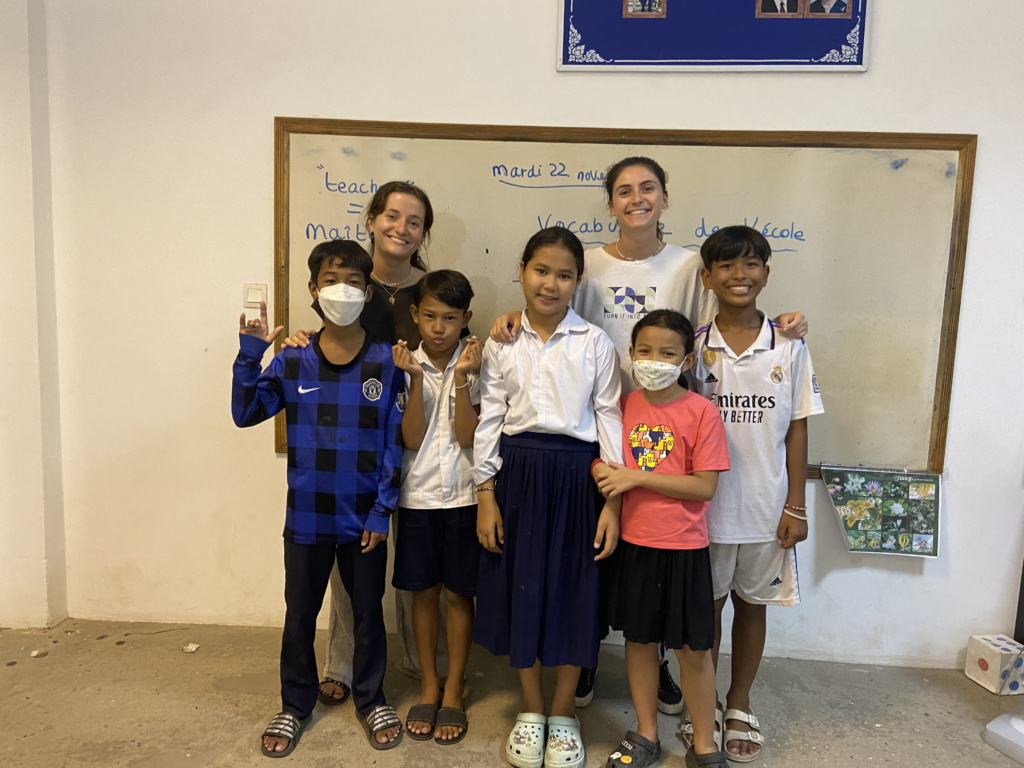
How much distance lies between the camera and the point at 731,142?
2.06 metres

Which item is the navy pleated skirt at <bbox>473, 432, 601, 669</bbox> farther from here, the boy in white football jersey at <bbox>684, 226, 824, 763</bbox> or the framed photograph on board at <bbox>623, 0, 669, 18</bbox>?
the framed photograph on board at <bbox>623, 0, 669, 18</bbox>

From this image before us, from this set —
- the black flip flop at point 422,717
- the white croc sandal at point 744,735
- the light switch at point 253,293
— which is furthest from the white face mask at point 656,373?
the light switch at point 253,293

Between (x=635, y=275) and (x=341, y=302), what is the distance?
0.83 metres

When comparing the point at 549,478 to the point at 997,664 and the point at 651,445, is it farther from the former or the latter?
the point at 997,664

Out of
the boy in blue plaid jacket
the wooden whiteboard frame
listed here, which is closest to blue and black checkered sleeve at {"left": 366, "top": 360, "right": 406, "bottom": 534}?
the boy in blue plaid jacket

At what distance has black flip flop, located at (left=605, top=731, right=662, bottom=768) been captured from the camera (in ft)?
5.30

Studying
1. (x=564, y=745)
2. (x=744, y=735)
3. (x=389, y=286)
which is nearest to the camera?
(x=564, y=745)

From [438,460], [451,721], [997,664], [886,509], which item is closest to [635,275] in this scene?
[438,460]

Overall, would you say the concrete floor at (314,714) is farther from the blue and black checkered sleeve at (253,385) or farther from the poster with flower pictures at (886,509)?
the blue and black checkered sleeve at (253,385)

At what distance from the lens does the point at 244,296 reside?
2.20 meters

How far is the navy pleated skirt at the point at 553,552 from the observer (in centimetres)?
156

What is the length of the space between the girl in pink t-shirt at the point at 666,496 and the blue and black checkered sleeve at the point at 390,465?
0.55m

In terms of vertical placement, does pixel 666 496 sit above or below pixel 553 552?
above

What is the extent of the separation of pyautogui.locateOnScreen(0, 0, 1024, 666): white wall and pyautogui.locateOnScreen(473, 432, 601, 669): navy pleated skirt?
1.08 metres
